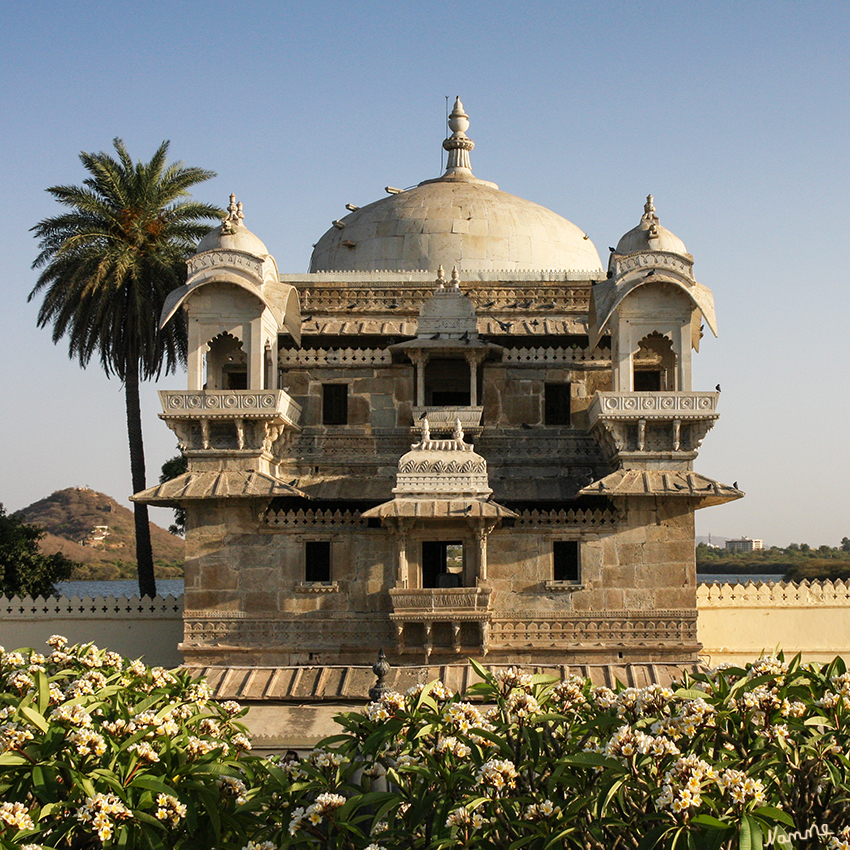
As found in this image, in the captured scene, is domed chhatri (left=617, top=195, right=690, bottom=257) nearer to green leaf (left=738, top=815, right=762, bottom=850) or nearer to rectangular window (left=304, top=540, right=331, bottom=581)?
rectangular window (left=304, top=540, right=331, bottom=581)

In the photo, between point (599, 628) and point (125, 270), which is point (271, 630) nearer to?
point (599, 628)

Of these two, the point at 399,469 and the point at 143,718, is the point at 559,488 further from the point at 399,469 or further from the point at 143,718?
the point at 143,718

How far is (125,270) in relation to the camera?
30453 mm

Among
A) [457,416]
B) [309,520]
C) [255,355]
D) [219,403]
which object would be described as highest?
[255,355]

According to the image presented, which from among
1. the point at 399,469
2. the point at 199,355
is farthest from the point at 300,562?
the point at 199,355

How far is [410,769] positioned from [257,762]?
184cm

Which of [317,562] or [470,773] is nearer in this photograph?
[470,773]

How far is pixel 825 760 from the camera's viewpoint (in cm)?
929

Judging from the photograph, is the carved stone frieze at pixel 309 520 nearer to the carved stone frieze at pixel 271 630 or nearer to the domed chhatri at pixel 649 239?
the carved stone frieze at pixel 271 630

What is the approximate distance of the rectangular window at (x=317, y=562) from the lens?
2384 centimetres

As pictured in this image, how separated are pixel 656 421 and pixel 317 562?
8.16m

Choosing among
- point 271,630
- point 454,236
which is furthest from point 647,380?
point 271,630

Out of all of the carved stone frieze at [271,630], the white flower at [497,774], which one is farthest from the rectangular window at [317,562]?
the white flower at [497,774]

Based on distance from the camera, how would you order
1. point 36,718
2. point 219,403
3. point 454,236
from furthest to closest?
point 454,236 < point 219,403 < point 36,718
